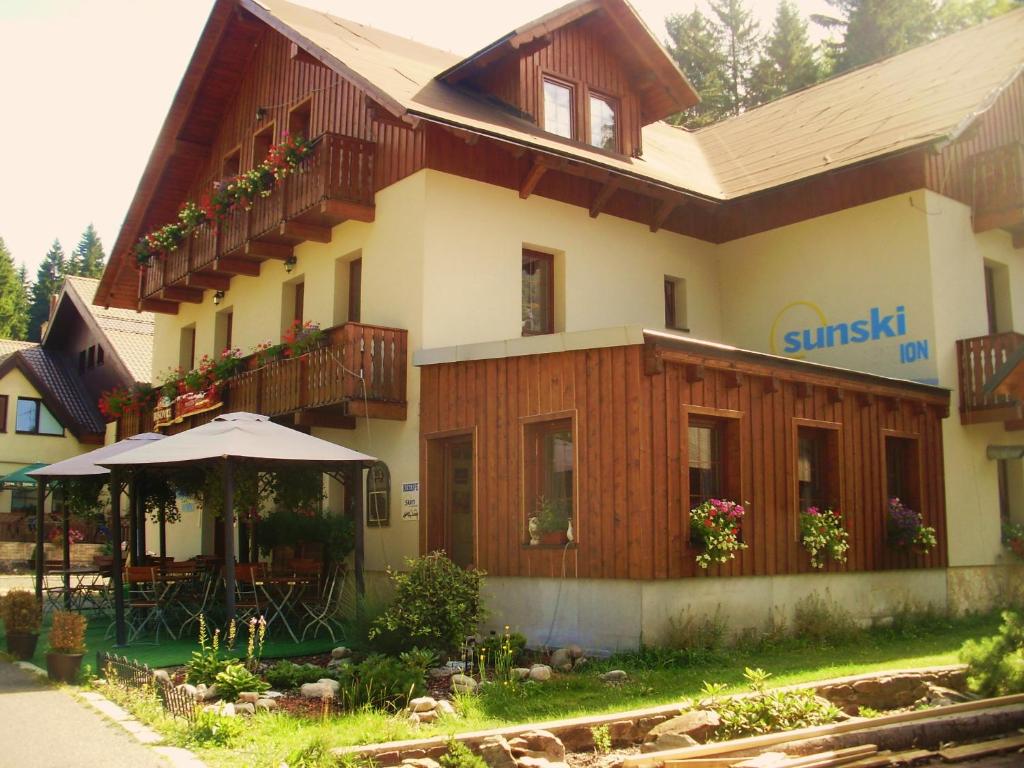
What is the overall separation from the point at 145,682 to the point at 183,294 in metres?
14.0

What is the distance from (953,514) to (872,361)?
8.70ft

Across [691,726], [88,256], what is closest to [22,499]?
[691,726]

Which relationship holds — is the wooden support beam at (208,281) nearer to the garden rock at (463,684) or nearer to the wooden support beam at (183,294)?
the wooden support beam at (183,294)

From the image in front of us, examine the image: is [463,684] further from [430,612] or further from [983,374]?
[983,374]

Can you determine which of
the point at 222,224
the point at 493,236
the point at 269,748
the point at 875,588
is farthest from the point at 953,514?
the point at 222,224

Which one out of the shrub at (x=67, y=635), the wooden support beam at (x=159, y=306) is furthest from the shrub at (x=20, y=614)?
the wooden support beam at (x=159, y=306)

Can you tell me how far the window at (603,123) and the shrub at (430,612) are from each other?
9.25 m

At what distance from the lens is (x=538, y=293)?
16.4m

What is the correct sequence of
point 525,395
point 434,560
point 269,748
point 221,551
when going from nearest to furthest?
point 269,748 < point 434,560 < point 525,395 < point 221,551

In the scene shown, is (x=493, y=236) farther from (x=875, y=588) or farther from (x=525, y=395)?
(x=875, y=588)

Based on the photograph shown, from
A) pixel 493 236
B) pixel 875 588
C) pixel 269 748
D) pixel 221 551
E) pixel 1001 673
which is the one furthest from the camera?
pixel 221 551

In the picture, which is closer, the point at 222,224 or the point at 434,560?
the point at 434,560

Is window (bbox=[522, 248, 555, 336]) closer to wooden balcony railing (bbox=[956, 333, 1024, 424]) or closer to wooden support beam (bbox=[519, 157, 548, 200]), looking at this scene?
wooden support beam (bbox=[519, 157, 548, 200])

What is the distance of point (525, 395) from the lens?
41.1 ft
